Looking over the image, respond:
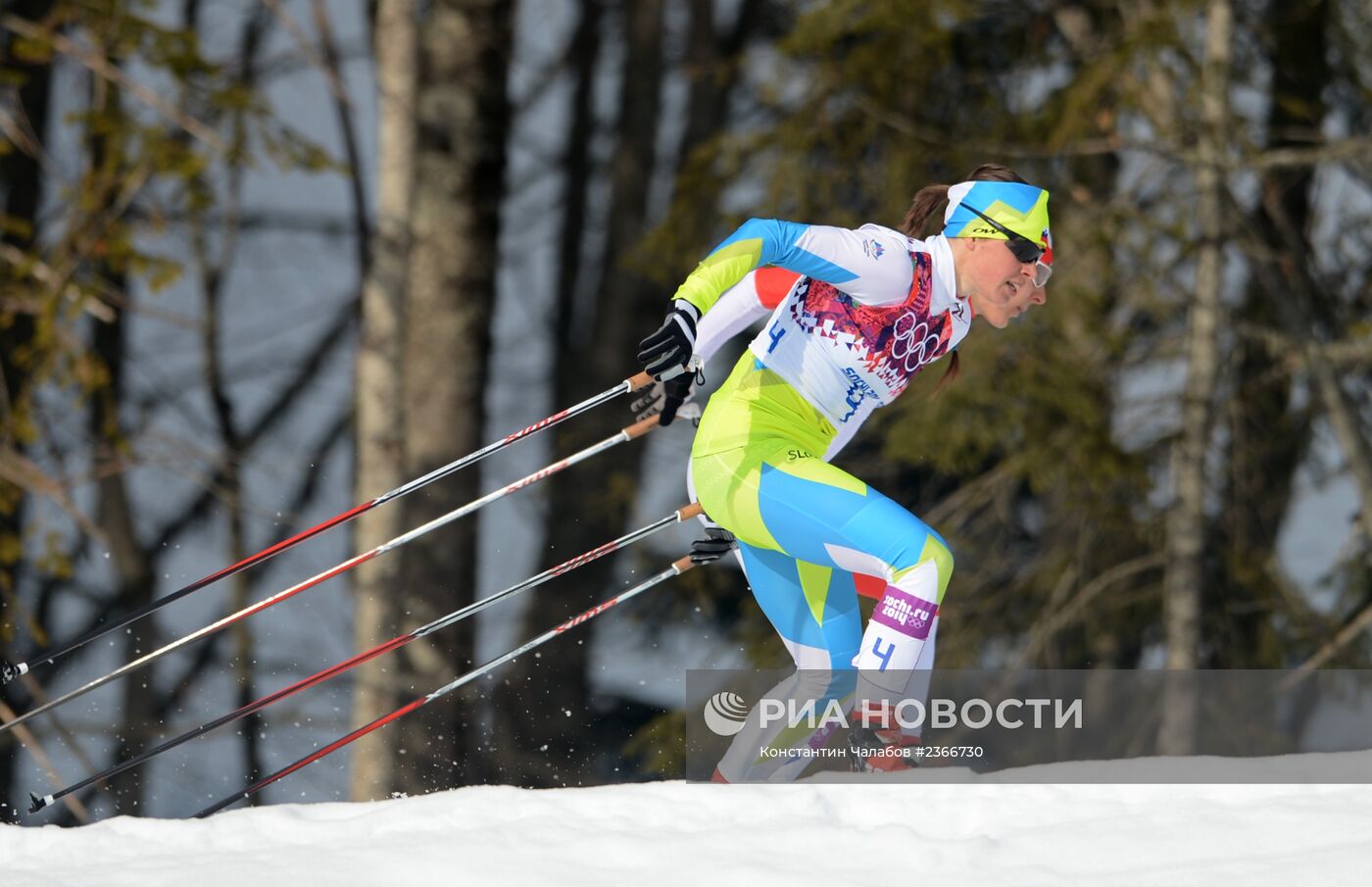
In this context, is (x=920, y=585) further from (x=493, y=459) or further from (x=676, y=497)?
(x=493, y=459)

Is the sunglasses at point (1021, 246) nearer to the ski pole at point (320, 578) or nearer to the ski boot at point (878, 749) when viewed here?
the ski pole at point (320, 578)

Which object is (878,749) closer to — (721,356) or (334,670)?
(334,670)

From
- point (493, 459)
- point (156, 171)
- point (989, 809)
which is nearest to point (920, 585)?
point (989, 809)

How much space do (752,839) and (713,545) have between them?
45.0 inches

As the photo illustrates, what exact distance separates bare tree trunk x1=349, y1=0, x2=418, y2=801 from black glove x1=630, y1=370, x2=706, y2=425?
3.69m

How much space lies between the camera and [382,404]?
7.95 meters

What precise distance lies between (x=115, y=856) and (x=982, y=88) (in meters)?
7.50

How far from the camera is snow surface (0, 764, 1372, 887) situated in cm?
353

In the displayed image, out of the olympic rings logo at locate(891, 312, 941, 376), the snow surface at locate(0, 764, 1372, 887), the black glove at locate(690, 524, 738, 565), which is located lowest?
the snow surface at locate(0, 764, 1372, 887)

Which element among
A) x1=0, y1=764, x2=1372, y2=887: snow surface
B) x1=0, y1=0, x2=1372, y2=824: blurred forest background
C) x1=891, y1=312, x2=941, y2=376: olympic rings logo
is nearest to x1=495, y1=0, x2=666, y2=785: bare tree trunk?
x1=0, y1=0, x2=1372, y2=824: blurred forest background

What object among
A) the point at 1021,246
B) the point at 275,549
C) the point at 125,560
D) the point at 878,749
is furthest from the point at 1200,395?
the point at 125,560

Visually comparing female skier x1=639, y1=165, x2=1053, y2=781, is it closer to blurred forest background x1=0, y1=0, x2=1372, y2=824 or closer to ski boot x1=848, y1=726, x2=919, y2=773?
ski boot x1=848, y1=726, x2=919, y2=773

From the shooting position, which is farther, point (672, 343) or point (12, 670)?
point (12, 670)

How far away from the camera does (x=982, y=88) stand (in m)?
10.1
